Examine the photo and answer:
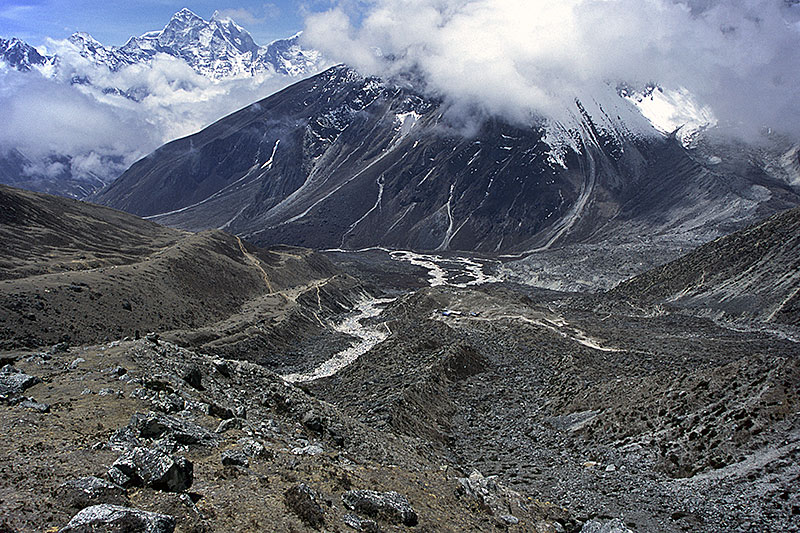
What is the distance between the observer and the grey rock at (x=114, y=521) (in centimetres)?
1269

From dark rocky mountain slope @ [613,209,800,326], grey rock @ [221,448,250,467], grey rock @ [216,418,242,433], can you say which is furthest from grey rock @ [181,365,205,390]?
dark rocky mountain slope @ [613,209,800,326]

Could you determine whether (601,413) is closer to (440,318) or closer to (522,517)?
(522,517)

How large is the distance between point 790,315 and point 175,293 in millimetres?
83472

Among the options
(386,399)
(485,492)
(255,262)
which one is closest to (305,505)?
(485,492)

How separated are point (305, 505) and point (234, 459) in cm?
407

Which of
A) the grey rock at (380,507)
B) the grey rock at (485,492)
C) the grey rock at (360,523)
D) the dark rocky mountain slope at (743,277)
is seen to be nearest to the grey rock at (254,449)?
the grey rock at (380,507)

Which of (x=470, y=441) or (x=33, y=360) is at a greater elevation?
(x=33, y=360)

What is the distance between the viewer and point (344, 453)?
27031 millimetres

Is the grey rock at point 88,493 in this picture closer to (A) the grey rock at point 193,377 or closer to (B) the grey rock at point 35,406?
(B) the grey rock at point 35,406

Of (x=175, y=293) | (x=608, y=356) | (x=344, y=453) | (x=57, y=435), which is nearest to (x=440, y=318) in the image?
(x=608, y=356)

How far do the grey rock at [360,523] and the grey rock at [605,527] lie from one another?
33.6ft

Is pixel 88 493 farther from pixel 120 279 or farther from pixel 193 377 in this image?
pixel 120 279

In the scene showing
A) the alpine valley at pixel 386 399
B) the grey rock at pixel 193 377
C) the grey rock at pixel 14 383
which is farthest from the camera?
the grey rock at pixel 193 377

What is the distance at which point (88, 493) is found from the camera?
47.9ft
